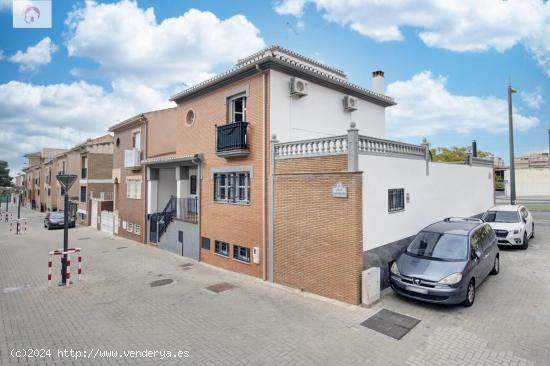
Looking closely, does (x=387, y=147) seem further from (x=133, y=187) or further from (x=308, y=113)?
(x=133, y=187)

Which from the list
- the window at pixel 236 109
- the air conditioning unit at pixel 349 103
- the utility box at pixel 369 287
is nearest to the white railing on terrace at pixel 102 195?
the window at pixel 236 109

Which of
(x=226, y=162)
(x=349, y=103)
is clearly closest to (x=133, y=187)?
(x=226, y=162)

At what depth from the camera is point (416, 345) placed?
6.01 meters

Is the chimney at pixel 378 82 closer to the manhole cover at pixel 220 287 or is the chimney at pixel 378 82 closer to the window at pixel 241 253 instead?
the window at pixel 241 253

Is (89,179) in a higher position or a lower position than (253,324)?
higher

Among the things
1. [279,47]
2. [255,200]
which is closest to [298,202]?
[255,200]

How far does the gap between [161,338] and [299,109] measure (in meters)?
8.80

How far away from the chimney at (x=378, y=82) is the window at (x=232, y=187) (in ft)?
33.8

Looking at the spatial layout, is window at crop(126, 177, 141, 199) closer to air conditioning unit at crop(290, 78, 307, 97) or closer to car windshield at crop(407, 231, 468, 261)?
air conditioning unit at crop(290, 78, 307, 97)

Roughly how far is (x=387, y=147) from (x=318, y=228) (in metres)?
3.41

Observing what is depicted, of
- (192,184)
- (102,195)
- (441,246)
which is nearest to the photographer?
(441,246)

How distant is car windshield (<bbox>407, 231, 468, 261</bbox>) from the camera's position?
7.96m

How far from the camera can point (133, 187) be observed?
20094 millimetres

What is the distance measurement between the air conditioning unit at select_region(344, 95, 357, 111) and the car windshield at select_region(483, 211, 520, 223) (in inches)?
314
